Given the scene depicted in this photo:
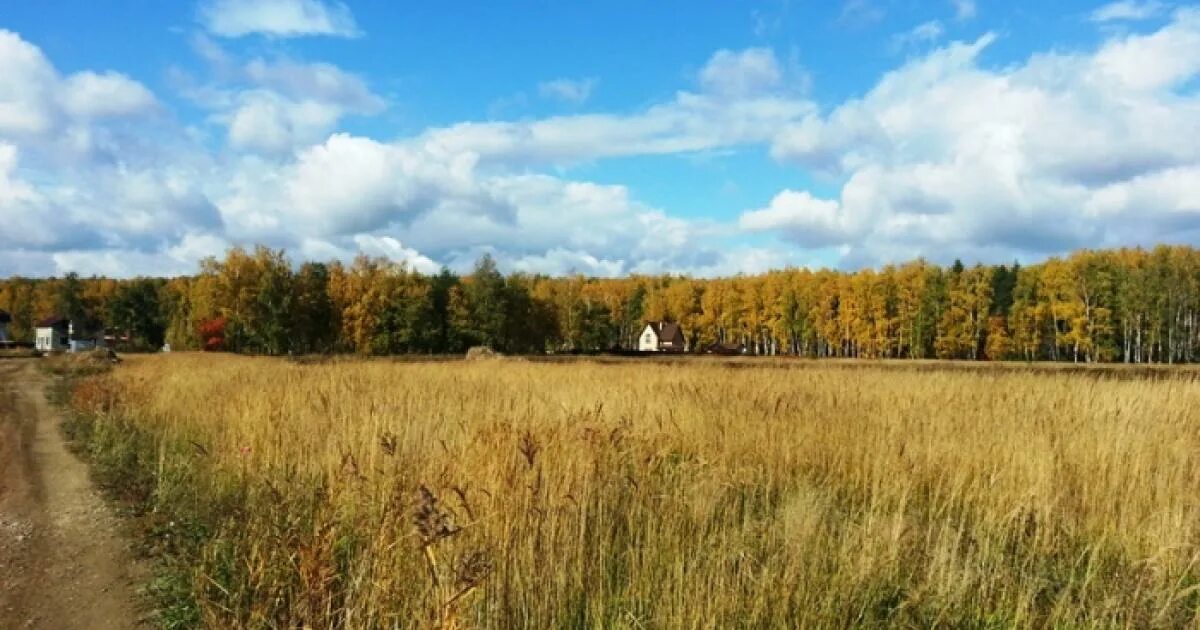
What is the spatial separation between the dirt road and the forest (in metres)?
59.6

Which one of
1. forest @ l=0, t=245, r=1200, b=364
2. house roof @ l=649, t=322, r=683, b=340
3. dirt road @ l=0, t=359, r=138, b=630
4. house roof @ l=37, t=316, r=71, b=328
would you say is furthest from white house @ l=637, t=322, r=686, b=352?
dirt road @ l=0, t=359, r=138, b=630

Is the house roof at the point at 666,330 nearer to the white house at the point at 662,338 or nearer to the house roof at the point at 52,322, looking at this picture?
the white house at the point at 662,338

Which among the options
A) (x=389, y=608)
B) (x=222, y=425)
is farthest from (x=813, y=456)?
(x=222, y=425)

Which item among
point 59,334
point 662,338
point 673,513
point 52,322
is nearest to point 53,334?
point 59,334

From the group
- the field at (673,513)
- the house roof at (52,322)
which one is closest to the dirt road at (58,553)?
the field at (673,513)

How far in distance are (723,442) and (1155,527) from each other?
324 centimetres

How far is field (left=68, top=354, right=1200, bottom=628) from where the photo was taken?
337 centimetres

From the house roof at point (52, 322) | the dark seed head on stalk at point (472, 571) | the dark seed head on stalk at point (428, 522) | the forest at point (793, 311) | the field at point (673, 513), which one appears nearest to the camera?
the dark seed head on stalk at point (472, 571)

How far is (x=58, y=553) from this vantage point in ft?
17.3

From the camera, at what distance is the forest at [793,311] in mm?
67688

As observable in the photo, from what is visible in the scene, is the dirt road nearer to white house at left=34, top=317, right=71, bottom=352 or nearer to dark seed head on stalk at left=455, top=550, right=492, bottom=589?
dark seed head on stalk at left=455, top=550, right=492, bottom=589

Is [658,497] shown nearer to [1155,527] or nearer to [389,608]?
[389,608]

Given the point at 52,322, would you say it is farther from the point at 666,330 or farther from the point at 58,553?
the point at 58,553

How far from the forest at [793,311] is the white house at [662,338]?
24.8 feet
